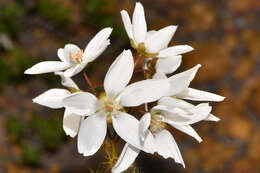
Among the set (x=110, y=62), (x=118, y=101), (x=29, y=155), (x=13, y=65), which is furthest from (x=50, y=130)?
(x=118, y=101)

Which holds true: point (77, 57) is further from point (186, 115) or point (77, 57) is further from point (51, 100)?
point (186, 115)

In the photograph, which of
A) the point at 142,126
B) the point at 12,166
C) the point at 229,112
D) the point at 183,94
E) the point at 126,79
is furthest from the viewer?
the point at 229,112

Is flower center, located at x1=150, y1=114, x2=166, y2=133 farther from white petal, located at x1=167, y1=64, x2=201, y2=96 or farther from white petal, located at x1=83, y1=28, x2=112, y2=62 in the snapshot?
white petal, located at x1=83, y1=28, x2=112, y2=62

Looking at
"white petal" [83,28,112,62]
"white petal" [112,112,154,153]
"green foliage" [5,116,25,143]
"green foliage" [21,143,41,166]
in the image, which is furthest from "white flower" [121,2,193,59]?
"green foliage" [5,116,25,143]

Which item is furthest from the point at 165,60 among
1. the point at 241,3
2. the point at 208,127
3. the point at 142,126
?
the point at 241,3

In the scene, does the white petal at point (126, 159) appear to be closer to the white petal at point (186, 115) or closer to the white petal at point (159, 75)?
the white petal at point (186, 115)

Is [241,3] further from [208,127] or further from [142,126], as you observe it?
[142,126]
